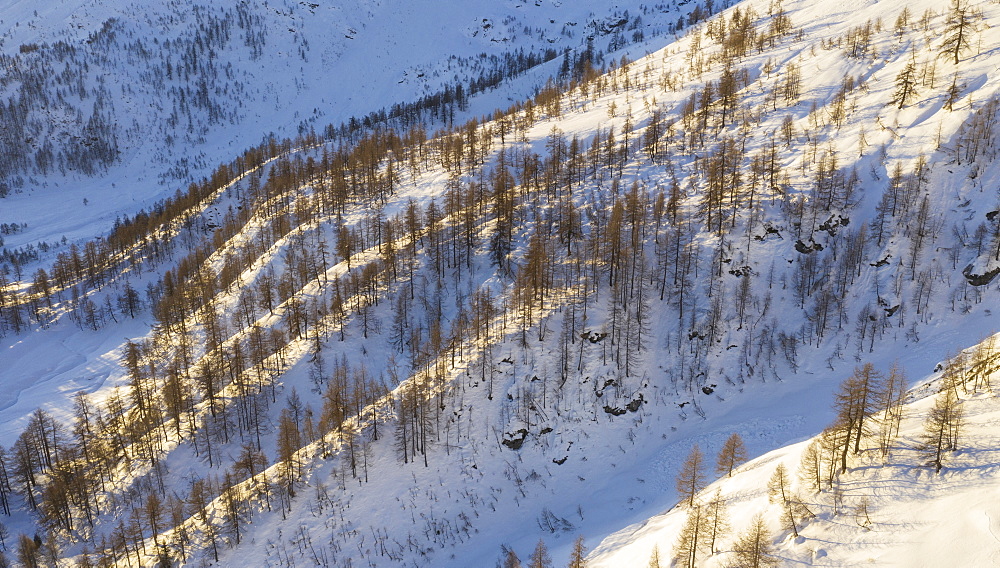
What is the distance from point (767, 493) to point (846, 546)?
7617mm

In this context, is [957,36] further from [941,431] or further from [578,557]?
[578,557]

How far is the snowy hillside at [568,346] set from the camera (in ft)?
189

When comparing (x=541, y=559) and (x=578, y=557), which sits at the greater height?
(x=578, y=557)

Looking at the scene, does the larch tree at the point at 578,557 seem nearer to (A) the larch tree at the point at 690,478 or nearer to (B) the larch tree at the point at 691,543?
(B) the larch tree at the point at 691,543

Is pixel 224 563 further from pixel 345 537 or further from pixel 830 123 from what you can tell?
pixel 830 123

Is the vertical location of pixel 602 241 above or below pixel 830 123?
below

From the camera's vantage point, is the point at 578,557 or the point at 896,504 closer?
the point at 896,504

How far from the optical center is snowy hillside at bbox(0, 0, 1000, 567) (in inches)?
2269

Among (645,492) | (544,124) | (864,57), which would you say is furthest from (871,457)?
(544,124)

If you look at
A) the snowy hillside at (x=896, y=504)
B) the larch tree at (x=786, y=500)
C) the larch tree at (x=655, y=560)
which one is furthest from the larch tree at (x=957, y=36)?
the larch tree at (x=655, y=560)

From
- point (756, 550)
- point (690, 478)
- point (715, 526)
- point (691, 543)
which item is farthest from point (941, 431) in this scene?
point (690, 478)

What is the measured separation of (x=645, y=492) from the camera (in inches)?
2169

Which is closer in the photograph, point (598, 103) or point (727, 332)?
point (727, 332)

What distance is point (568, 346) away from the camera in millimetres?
74938
